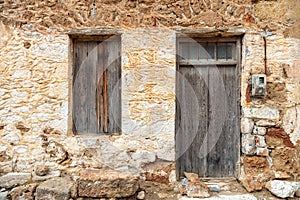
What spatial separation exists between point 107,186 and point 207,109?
1.69 meters

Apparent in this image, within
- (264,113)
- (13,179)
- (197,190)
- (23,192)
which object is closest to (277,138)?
(264,113)

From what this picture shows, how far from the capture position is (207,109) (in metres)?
4.00

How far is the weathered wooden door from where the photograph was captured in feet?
13.0

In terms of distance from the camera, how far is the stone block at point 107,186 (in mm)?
3443

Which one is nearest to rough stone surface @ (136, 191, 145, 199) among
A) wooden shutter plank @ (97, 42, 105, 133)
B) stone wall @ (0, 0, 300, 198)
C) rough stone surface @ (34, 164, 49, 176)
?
stone wall @ (0, 0, 300, 198)

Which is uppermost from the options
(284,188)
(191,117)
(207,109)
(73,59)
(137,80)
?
(73,59)

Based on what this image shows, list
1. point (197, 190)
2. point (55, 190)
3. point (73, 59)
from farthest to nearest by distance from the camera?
point (73, 59)
point (197, 190)
point (55, 190)

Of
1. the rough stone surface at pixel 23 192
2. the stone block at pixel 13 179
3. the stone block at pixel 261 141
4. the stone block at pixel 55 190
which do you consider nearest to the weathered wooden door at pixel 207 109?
the stone block at pixel 261 141

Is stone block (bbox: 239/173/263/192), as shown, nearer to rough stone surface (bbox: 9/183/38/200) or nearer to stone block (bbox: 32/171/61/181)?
stone block (bbox: 32/171/61/181)

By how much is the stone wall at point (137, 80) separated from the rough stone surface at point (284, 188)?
0.45ft

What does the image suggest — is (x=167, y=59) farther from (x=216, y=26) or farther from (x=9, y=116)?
(x=9, y=116)

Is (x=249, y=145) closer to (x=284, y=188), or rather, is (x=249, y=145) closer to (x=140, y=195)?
(x=284, y=188)

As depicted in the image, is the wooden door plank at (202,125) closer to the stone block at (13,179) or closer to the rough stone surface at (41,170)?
the rough stone surface at (41,170)

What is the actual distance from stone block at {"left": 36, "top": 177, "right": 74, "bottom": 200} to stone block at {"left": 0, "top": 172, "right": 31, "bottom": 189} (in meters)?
0.33
